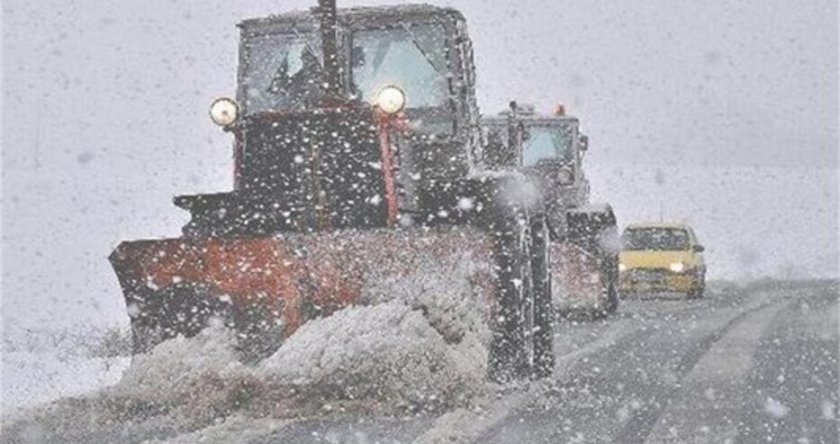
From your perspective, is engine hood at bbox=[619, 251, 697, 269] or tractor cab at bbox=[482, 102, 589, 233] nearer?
tractor cab at bbox=[482, 102, 589, 233]

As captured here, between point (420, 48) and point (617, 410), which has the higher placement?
point (420, 48)

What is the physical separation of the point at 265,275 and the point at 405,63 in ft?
7.99

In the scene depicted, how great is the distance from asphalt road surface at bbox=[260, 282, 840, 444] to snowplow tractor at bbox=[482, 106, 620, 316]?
1.25m

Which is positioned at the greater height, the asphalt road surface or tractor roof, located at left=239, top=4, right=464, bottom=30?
tractor roof, located at left=239, top=4, right=464, bottom=30

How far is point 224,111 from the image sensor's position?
330 inches

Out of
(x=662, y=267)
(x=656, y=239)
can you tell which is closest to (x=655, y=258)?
(x=662, y=267)

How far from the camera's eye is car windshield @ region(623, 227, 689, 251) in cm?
2077

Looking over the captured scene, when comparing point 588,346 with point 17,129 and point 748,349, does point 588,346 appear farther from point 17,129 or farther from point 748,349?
point 17,129

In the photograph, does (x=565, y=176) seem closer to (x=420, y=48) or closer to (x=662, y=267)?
(x=662, y=267)

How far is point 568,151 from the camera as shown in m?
16.2

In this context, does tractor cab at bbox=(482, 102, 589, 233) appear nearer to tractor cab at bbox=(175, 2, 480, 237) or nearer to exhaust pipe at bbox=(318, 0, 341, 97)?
tractor cab at bbox=(175, 2, 480, 237)

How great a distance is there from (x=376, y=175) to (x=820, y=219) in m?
59.4

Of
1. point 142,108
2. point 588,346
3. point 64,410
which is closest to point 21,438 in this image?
point 64,410

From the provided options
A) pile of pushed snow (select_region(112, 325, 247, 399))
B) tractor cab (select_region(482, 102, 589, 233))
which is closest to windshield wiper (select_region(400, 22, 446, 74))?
pile of pushed snow (select_region(112, 325, 247, 399))
